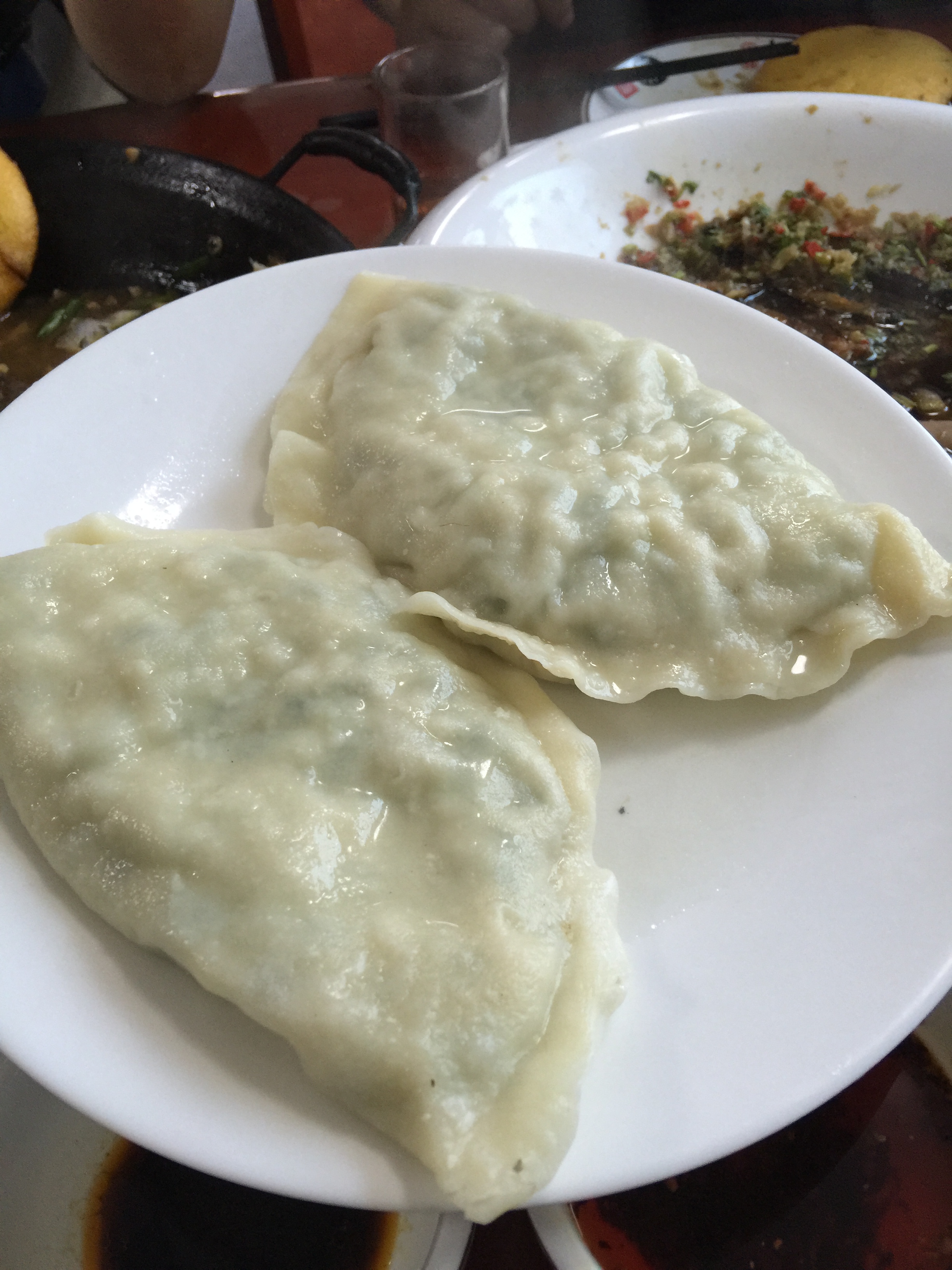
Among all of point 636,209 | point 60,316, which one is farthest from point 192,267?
point 636,209

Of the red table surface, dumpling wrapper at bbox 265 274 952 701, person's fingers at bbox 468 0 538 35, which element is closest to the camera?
dumpling wrapper at bbox 265 274 952 701

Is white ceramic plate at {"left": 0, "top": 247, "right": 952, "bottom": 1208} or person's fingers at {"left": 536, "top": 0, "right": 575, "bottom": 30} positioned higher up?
person's fingers at {"left": 536, "top": 0, "right": 575, "bottom": 30}

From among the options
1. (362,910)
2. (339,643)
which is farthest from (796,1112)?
(339,643)

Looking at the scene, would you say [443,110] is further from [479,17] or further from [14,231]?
[14,231]

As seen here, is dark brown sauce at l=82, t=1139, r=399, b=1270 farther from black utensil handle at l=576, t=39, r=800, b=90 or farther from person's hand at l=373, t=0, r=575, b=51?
person's hand at l=373, t=0, r=575, b=51

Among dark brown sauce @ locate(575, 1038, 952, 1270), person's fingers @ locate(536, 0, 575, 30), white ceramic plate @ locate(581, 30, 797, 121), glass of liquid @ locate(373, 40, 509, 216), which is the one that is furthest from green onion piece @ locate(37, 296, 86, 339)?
dark brown sauce @ locate(575, 1038, 952, 1270)
